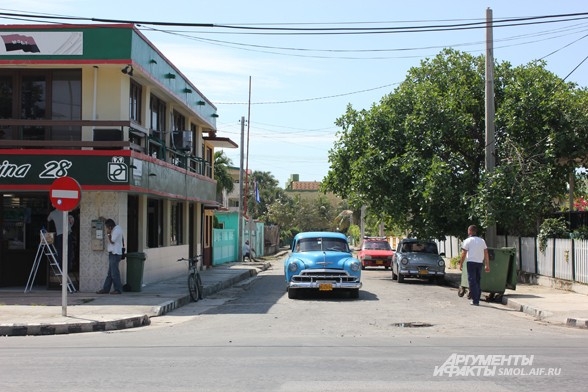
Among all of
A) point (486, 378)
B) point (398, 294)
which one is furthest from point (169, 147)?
point (486, 378)

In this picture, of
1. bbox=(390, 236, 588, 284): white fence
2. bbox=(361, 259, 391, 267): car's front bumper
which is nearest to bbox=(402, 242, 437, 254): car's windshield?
bbox=(390, 236, 588, 284): white fence

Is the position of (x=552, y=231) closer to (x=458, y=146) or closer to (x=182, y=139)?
(x=458, y=146)

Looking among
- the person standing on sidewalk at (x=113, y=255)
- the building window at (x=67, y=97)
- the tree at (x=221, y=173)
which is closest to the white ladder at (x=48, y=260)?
the person standing on sidewalk at (x=113, y=255)

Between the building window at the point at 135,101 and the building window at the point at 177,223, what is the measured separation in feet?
18.3

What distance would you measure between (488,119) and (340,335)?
42.5ft

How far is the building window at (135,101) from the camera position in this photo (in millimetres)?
19203

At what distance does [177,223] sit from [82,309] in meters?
11.8

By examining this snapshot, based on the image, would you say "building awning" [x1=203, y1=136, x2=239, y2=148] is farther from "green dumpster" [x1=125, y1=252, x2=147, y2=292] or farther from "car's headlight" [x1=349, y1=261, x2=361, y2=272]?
"car's headlight" [x1=349, y1=261, x2=361, y2=272]

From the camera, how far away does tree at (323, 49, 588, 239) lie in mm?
22719

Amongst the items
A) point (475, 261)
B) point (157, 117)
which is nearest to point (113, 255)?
point (157, 117)

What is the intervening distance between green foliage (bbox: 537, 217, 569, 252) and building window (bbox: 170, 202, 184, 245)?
1268 cm

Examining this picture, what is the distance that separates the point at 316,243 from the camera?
18438mm

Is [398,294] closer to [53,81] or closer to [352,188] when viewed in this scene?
[352,188]

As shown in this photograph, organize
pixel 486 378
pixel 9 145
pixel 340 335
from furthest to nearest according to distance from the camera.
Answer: pixel 9 145
pixel 340 335
pixel 486 378
